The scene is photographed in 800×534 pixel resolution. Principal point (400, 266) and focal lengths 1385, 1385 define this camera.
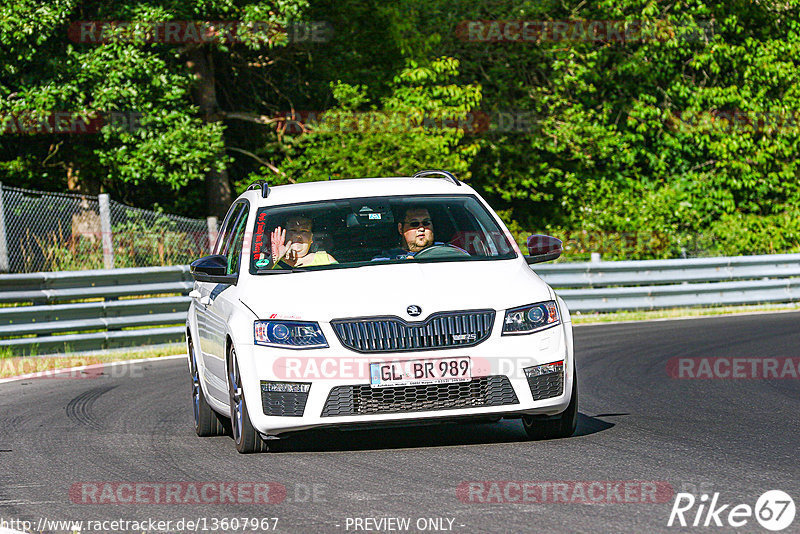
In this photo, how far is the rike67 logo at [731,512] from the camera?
18.3 ft

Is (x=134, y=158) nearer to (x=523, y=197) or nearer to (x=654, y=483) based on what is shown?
(x=523, y=197)

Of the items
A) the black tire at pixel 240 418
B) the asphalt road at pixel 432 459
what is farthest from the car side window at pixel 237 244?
the asphalt road at pixel 432 459

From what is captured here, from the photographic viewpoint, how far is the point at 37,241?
18969 mm

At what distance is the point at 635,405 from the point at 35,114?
16950mm

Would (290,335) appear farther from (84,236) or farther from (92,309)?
(84,236)

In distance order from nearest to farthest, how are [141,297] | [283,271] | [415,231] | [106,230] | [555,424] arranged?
[555,424]
[283,271]
[415,231]
[141,297]
[106,230]

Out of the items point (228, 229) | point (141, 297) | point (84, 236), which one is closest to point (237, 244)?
point (228, 229)

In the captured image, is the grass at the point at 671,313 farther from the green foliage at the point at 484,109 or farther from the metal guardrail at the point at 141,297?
the green foliage at the point at 484,109

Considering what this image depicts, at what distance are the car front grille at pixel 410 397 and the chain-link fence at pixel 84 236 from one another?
11184mm

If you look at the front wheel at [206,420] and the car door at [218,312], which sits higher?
the car door at [218,312]

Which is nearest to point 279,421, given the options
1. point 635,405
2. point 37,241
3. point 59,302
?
point 635,405

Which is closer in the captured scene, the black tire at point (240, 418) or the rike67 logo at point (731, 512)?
the rike67 logo at point (731, 512)

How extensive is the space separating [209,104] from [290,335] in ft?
75.3

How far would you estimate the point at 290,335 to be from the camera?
769 cm
